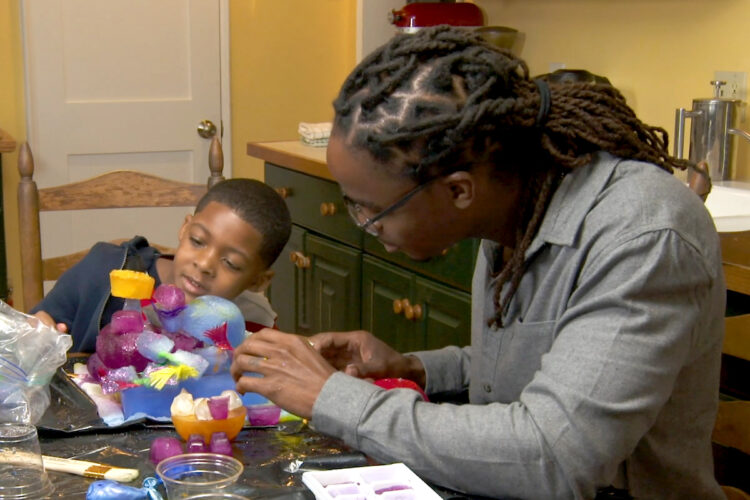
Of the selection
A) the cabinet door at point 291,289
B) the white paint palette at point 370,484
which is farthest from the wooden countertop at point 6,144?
the white paint palette at point 370,484

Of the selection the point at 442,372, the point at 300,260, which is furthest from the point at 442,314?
the point at 442,372

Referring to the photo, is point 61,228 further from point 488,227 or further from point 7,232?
point 488,227

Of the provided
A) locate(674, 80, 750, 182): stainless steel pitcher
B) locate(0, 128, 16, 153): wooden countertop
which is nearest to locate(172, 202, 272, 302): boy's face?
locate(674, 80, 750, 182): stainless steel pitcher

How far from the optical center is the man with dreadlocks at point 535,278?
3.30 feet

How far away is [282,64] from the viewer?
3.88 m

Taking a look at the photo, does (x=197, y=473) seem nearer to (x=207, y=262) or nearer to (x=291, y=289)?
(x=207, y=262)

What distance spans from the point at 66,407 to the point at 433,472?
1.65ft

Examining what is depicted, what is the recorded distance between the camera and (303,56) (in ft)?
12.8

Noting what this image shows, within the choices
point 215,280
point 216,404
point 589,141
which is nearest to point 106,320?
point 215,280

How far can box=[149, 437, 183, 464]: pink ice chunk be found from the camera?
1.07 meters

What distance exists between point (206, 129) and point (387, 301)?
1.39 meters

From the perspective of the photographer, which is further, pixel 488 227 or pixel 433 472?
pixel 488 227

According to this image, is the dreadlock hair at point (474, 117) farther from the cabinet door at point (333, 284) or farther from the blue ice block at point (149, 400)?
the cabinet door at point (333, 284)

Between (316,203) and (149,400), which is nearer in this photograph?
(149,400)
